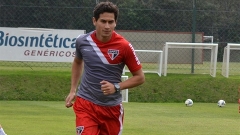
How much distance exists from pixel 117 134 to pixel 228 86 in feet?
40.2

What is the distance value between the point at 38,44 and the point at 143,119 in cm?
665

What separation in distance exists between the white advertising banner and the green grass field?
2333mm

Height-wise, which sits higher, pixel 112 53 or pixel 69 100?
pixel 112 53

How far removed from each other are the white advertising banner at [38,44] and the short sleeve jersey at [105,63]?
12156mm

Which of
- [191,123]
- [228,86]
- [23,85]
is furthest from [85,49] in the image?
[228,86]

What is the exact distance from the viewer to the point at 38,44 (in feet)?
63.0

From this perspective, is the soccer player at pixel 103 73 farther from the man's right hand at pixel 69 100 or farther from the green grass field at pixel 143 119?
the green grass field at pixel 143 119

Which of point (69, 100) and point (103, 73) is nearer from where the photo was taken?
point (103, 73)

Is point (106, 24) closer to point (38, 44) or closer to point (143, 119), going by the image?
point (143, 119)

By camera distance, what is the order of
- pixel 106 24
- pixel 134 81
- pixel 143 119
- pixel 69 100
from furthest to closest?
pixel 143 119, pixel 69 100, pixel 134 81, pixel 106 24

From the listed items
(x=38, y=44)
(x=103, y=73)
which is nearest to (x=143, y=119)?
(x=103, y=73)

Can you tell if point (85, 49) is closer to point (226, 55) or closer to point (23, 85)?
point (23, 85)

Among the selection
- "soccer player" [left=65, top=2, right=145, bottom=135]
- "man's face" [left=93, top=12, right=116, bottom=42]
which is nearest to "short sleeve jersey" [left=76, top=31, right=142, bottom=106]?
"soccer player" [left=65, top=2, right=145, bottom=135]

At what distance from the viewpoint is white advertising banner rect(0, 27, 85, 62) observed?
19.1 m
